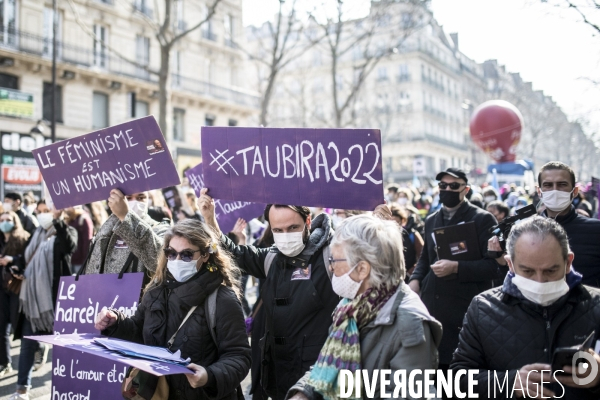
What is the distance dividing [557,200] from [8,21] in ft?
83.0

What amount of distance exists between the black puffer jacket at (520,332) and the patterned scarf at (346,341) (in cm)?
55

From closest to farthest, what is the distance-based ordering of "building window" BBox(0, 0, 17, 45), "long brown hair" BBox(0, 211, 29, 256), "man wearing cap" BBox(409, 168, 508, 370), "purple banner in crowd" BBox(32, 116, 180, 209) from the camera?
"purple banner in crowd" BBox(32, 116, 180, 209) → "man wearing cap" BBox(409, 168, 508, 370) → "long brown hair" BBox(0, 211, 29, 256) → "building window" BBox(0, 0, 17, 45)

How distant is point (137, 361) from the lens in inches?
103

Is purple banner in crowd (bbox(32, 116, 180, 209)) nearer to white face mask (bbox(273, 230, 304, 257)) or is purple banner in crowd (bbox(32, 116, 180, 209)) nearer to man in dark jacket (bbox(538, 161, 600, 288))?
white face mask (bbox(273, 230, 304, 257))

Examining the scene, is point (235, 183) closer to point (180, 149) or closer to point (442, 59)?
point (180, 149)

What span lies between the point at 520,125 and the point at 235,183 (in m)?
26.3

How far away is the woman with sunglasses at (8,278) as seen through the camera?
654 centimetres

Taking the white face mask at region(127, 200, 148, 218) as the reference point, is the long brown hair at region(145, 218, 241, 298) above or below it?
below

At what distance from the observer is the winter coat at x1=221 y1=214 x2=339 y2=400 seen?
3.54 meters

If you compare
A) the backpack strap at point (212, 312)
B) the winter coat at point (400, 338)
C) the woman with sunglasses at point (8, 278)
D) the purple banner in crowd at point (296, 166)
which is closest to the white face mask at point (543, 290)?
the winter coat at point (400, 338)

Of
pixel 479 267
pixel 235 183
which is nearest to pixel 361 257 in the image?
pixel 235 183

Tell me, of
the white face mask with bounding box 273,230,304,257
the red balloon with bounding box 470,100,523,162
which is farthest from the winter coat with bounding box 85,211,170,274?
the red balloon with bounding box 470,100,523,162

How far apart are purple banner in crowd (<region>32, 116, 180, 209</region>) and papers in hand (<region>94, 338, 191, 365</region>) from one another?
5.61ft

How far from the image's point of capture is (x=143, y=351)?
111 inches
